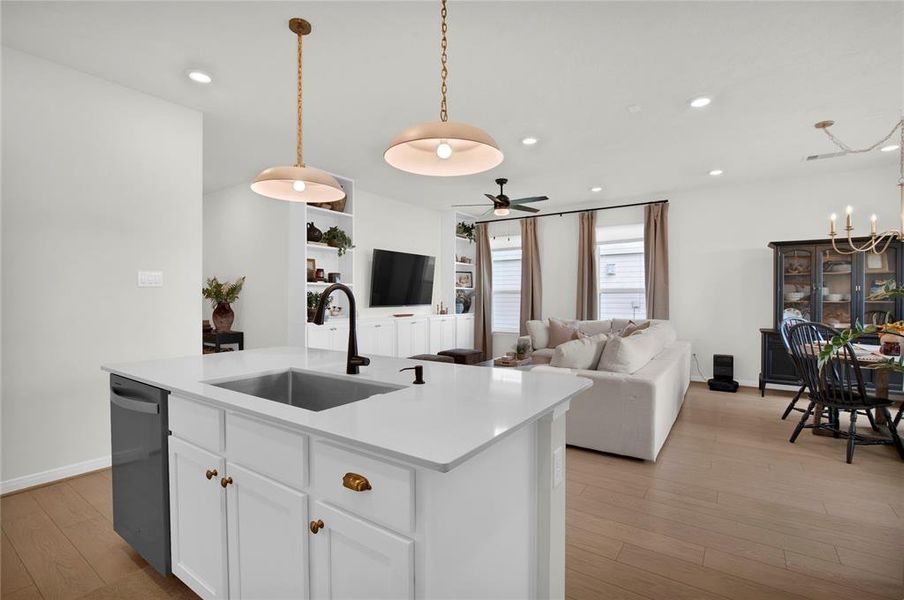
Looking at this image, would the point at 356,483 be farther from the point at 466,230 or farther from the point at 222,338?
the point at 466,230

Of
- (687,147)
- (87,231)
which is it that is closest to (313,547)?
(87,231)

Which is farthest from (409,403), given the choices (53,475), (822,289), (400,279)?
(822,289)

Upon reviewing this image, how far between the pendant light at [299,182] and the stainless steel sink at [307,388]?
36.5 inches

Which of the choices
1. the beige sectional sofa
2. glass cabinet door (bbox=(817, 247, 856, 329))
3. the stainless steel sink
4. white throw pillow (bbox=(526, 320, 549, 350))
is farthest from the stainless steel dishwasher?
glass cabinet door (bbox=(817, 247, 856, 329))

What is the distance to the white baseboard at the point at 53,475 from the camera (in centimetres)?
263

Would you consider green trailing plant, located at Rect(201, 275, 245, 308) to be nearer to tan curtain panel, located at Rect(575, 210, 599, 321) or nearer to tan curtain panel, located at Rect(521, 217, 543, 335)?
tan curtain panel, located at Rect(521, 217, 543, 335)

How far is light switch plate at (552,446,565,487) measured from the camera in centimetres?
140

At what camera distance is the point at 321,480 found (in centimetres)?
116

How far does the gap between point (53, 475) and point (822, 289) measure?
7376mm

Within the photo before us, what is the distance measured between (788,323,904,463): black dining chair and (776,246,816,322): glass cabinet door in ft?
6.13

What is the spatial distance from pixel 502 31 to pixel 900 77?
2.80 metres

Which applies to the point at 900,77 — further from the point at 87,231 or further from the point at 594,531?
the point at 87,231

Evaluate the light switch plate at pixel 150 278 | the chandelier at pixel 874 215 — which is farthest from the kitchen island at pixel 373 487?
the chandelier at pixel 874 215

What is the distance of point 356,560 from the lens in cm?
109
